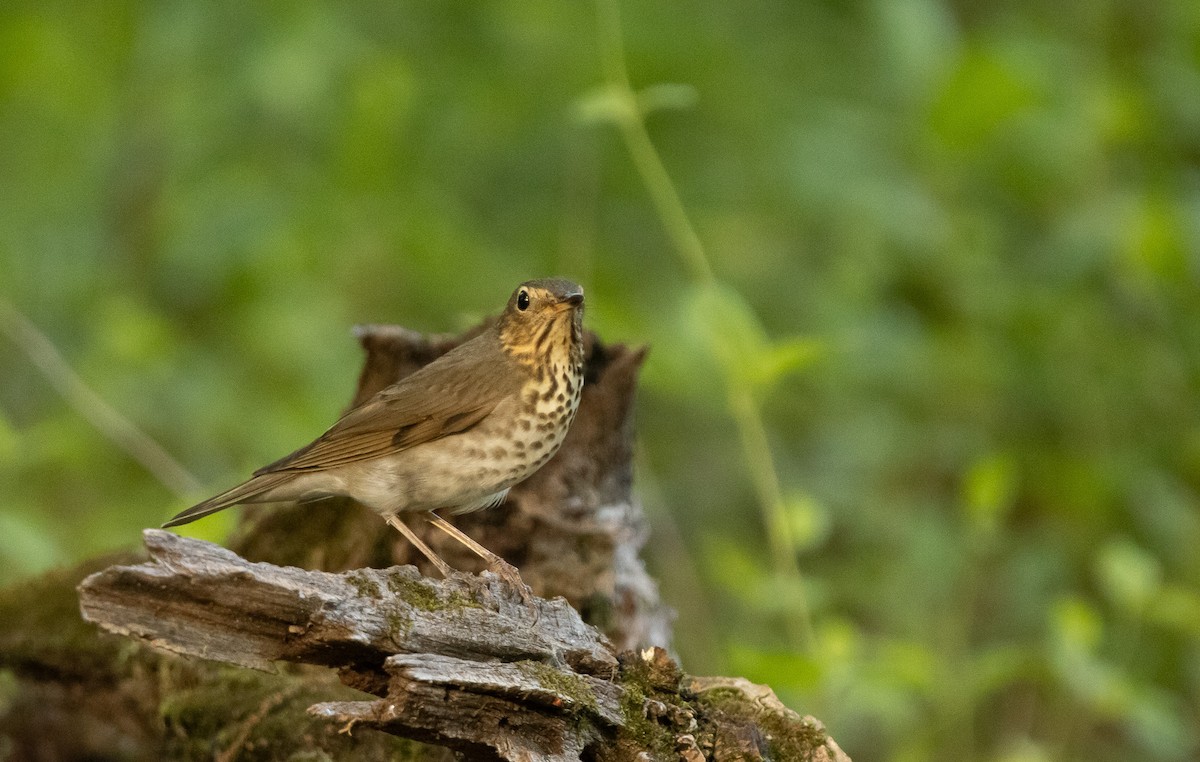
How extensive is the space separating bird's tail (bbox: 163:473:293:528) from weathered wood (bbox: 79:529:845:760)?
2.15 feet

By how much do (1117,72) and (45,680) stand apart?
236 inches

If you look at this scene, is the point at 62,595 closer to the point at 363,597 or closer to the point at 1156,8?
the point at 363,597

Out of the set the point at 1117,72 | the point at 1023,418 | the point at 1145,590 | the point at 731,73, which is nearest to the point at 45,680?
the point at 1145,590

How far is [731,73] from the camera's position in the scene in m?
7.36

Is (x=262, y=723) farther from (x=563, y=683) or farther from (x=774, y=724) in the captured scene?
(x=774, y=724)

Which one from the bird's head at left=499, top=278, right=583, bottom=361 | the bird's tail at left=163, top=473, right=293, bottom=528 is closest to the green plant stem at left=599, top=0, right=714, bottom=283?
the bird's head at left=499, top=278, right=583, bottom=361

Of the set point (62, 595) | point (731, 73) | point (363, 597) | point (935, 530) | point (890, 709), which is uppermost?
point (731, 73)

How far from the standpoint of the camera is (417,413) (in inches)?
116

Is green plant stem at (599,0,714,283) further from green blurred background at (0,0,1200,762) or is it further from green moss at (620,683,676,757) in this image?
green moss at (620,683,676,757)

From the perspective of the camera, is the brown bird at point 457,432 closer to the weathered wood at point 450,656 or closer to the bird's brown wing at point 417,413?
the bird's brown wing at point 417,413

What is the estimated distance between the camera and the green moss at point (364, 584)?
216 cm

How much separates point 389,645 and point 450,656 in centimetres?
13

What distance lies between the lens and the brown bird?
9.35 ft

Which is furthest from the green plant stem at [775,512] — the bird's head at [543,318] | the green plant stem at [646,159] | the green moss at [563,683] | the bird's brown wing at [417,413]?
the green moss at [563,683]
